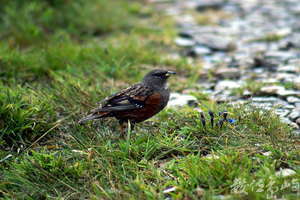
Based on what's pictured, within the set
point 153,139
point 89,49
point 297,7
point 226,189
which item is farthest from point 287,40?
point 226,189

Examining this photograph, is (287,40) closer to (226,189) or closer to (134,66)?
(134,66)

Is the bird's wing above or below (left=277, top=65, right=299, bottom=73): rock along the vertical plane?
above

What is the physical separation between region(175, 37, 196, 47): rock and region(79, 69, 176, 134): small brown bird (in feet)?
12.2

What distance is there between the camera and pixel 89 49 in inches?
284

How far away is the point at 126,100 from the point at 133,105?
4.3 inches

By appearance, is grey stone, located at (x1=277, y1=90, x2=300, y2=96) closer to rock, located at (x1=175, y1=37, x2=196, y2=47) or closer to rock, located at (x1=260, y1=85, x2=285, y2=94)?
rock, located at (x1=260, y1=85, x2=285, y2=94)

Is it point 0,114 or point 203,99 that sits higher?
point 0,114

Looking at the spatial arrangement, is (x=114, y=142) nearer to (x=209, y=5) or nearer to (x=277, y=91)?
(x=277, y=91)

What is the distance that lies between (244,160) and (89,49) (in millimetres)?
4248

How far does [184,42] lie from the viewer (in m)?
8.68

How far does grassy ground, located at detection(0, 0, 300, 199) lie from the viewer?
3539mm

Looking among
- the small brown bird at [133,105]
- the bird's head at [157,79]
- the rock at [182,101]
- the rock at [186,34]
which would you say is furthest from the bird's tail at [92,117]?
the rock at [186,34]

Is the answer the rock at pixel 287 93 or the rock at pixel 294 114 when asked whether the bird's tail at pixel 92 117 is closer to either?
the rock at pixel 294 114

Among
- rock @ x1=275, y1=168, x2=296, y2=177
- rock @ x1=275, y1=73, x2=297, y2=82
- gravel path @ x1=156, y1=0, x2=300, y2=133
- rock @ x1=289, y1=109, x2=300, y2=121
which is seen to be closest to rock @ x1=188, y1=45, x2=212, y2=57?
gravel path @ x1=156, y1=0, x2=300, y2=133
